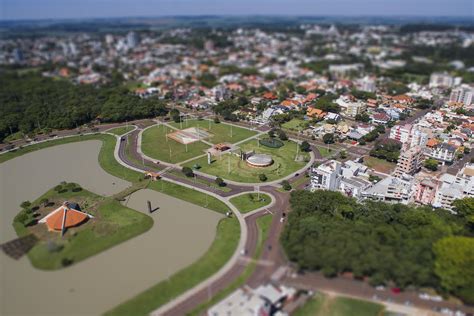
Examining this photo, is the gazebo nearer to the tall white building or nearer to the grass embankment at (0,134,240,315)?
the grass embankment at (0,134,240,315)

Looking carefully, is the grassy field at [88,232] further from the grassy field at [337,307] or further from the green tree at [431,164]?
the green tree at [431,164]

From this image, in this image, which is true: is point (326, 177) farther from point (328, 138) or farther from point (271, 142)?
point (271, 142)

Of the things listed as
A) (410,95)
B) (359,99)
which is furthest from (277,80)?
(410,95)

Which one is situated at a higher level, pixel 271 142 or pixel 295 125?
pixel 271 142

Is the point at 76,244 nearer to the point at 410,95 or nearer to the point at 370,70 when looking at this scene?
the point at 410,95

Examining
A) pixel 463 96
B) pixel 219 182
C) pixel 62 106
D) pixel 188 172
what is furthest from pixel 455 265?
pixel 62 106
